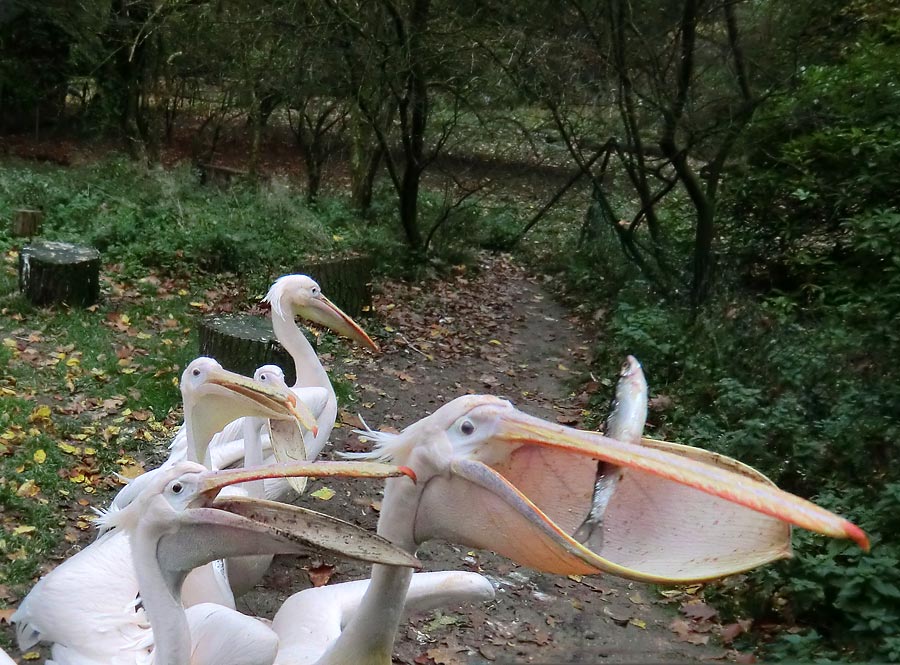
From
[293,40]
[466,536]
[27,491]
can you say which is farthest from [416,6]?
[466,536]

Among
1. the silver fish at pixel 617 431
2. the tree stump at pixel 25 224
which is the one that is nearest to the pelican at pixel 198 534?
the silver fish at pixel 617 431

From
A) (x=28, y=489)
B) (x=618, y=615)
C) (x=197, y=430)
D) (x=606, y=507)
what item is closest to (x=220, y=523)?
(x=606, y=507)

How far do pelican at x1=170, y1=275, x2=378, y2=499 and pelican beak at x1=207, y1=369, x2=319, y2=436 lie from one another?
0.48 feet

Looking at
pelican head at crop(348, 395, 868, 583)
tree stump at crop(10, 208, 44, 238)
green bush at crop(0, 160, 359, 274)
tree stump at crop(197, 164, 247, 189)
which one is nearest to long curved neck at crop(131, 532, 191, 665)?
pelican head at crop(348, 395, 868, 583)

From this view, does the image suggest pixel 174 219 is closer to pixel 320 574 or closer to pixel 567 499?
pixel 320 574

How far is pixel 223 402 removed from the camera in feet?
10.7

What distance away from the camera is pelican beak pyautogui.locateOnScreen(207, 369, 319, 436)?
10.4 ft

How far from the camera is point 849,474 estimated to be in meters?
4.19

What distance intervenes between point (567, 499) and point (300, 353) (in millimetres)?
2606

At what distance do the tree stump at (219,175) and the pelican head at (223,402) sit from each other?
30.4 ft

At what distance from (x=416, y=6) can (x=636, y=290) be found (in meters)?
3.54

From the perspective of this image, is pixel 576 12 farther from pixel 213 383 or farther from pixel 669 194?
pixel 213 383

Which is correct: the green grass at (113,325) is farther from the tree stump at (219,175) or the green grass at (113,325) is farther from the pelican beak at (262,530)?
the pelican beak at (262,530)

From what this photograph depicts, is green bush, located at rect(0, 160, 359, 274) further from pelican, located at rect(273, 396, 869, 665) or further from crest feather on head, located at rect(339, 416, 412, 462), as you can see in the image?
pelican, located at rect(273, 396, 869, 665)
